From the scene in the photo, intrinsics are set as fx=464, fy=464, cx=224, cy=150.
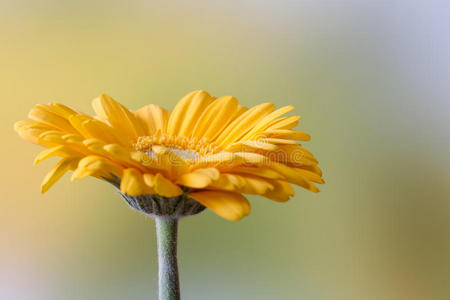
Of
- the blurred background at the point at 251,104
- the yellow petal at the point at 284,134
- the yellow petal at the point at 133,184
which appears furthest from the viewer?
the blurred background at the point at 251,104

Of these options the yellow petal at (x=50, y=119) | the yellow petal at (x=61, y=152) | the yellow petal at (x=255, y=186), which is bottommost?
the yellow petal at (x=255, y=186)

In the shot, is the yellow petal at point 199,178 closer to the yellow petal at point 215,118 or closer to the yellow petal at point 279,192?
the yellow petal at point 279,192

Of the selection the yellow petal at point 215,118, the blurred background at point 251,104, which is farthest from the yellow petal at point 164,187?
the blurred background at point 251,104

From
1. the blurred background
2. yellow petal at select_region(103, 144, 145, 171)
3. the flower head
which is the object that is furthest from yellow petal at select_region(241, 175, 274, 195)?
the blurred background

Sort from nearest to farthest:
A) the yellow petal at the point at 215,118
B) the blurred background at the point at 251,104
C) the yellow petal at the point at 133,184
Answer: the yellow petal at the point at 133,184 < the yellow petal at the point at 215,118 < the blurred background at the point at 251,104

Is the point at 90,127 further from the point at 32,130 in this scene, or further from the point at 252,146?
the point at 252,146

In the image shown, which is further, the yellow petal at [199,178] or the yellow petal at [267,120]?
the yellow petal at [267,120]

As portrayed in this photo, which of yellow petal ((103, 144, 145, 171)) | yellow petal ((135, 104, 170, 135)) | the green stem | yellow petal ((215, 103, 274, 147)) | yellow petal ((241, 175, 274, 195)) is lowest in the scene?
the green stem

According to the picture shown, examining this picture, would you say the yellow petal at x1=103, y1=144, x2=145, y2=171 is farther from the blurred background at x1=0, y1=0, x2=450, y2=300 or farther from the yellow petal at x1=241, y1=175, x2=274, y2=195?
the blurred background at x1=0, y1=0, x2=450, y2=300

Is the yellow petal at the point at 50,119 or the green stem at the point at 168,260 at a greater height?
the yellow petal at the point at 50,119
